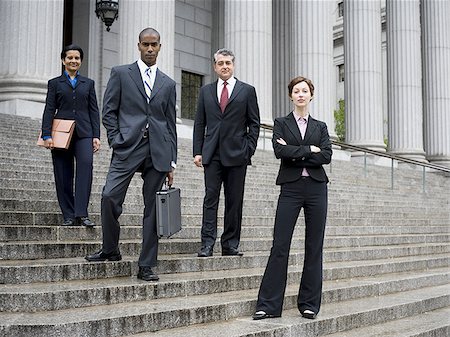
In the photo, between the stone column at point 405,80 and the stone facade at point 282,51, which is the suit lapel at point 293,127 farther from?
the stone column at point 405,80

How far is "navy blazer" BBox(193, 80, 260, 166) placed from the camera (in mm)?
6605

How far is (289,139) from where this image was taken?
5.15m

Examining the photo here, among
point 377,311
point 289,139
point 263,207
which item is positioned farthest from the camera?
point 263,207

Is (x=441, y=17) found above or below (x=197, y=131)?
above

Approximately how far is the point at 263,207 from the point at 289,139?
5149 mm

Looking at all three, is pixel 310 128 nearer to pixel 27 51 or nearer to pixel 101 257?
pixel 101 257

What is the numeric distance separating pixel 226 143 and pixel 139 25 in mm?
10474

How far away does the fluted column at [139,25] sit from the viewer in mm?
16219

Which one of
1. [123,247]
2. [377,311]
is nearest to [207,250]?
[123,247]

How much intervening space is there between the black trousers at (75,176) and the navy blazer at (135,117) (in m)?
1.28

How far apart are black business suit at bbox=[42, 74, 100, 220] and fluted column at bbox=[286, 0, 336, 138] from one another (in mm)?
14045

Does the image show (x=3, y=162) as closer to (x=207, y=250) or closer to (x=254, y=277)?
(x=207, y=250)

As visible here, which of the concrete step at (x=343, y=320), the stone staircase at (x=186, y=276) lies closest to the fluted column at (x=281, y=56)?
the stone staircase at (x=186, y=276)

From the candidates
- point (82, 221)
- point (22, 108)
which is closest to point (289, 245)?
point (82, 221)
